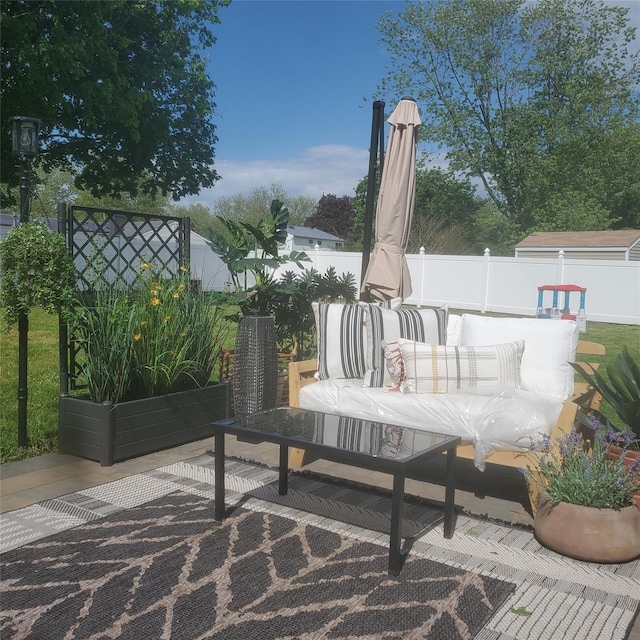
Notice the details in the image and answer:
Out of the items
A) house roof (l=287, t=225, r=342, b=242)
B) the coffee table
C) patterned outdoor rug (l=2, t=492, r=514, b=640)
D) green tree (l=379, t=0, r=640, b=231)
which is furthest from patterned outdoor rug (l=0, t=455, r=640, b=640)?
house roof (l=287, t=225, r=342, b=242)

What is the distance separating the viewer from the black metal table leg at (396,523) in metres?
2.30

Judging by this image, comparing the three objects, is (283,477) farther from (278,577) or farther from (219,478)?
(278,577)

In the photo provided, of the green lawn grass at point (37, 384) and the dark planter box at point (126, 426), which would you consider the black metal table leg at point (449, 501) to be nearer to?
the dark planter box at point (126, 426)

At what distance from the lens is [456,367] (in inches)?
143

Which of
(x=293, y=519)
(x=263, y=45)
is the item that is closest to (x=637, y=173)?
(x=263, y=45)

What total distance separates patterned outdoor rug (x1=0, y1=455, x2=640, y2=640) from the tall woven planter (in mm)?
1246

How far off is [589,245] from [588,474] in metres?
18.3

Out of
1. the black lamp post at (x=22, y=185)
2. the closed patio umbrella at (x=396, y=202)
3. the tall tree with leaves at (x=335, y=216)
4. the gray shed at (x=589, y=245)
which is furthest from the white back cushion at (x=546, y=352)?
the tall tree with leaves at (x=335, y=216)

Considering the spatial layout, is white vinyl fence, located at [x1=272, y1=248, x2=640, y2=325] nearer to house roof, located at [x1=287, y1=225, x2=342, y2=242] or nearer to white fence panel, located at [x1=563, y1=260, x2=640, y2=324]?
white fence panel, located at [x1=563, y1=260, x2=640, y2=324]

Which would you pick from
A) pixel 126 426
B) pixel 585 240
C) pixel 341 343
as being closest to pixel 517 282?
pixel 585 240

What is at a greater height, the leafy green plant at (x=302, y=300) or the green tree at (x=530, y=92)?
the green tree at (x=530, y=92)

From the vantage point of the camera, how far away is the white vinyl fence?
43.6ft

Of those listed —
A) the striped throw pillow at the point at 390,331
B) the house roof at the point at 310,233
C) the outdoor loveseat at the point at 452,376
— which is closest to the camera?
the outdoor loveseat at the point at 452,376

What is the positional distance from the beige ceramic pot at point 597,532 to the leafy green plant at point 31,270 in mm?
2906
